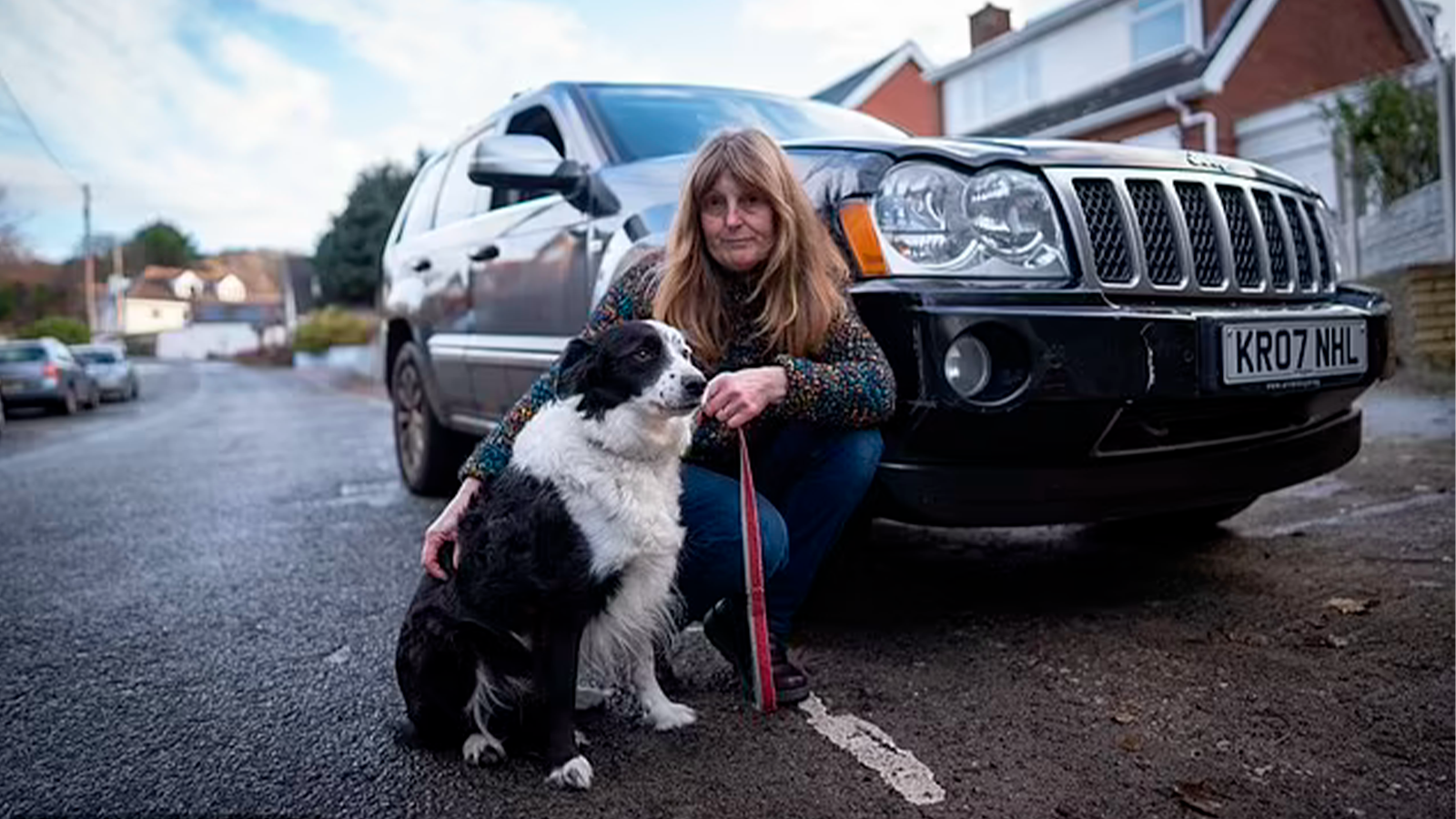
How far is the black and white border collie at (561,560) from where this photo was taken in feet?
6.98

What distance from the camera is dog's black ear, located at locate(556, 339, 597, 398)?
→ 2211 mm

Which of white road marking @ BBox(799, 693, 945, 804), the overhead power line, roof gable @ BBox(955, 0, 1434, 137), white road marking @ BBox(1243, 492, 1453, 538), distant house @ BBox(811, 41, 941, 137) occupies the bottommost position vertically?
white road marking @ BBox(799, 693, 945, 804)

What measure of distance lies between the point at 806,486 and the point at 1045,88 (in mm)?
19660

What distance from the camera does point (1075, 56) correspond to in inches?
776

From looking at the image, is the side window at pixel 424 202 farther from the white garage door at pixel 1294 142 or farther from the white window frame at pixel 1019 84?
the white window frame at pixel 1019 84

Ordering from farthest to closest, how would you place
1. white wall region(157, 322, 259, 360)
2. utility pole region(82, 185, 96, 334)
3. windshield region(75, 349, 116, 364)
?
1. white wall region(157, 322, 259, 360)
2. windshield region(75, 349, 116, 364)
3. utility pole region(82, 185, 96, 334)

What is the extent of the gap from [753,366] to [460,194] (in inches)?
129

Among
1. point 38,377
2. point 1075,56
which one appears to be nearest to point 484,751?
point 1075,56

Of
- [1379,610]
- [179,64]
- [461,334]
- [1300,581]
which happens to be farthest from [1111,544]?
[179,64]

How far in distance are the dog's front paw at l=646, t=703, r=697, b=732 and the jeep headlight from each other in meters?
1.19

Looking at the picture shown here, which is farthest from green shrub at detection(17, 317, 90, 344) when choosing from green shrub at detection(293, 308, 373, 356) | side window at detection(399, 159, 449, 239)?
side window at detection(399, 159, 449, 239)

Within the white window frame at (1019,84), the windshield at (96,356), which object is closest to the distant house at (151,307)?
the windshield at (96,356)

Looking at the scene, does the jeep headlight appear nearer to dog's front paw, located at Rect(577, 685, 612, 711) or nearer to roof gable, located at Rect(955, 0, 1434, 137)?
dog's front paw, located at Rect(577, 685, 612, 711)

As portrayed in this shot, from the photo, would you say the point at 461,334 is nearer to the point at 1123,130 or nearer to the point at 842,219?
the point at 842,219
